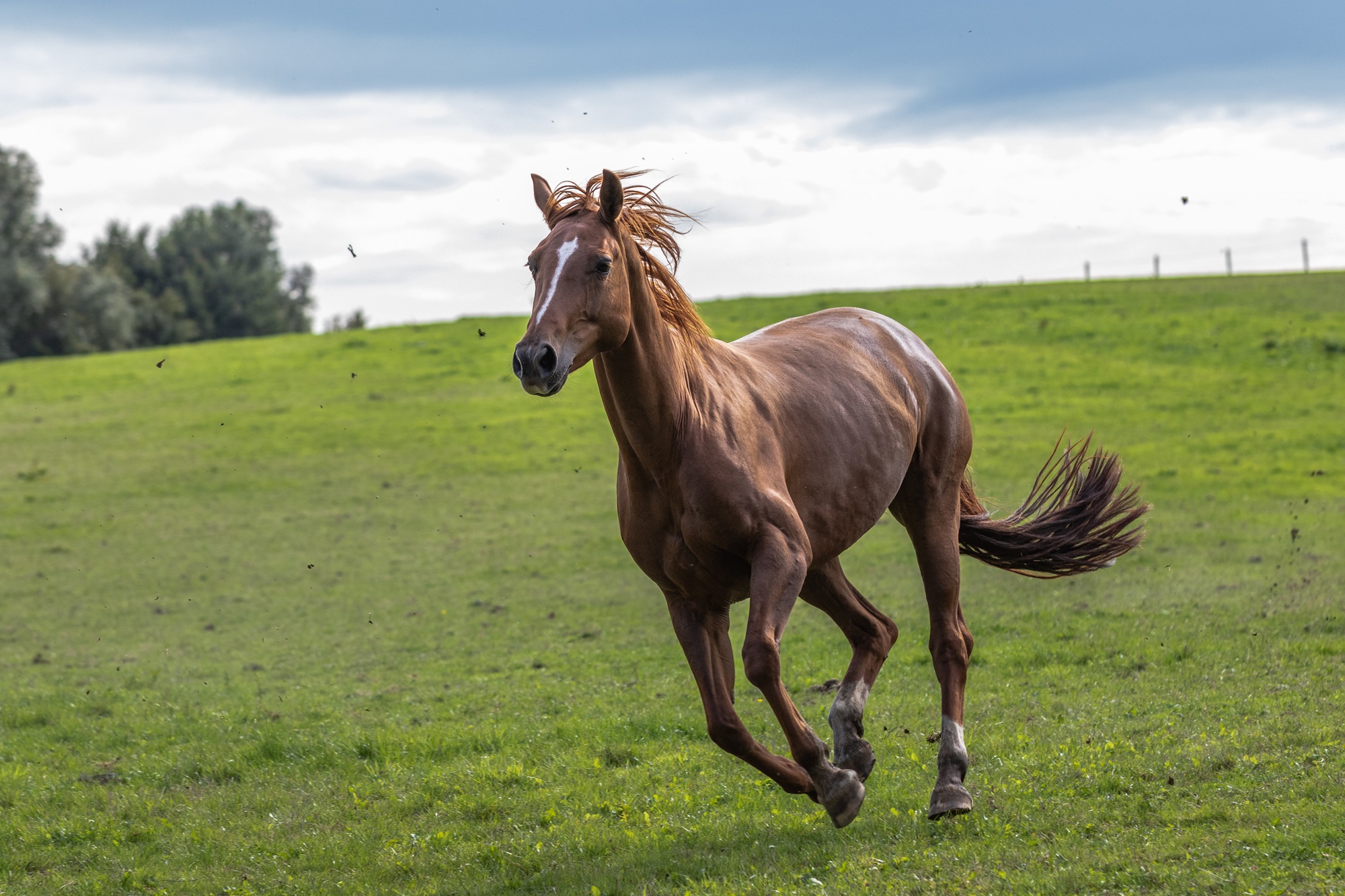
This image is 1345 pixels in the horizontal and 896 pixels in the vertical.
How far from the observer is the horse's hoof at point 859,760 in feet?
20.2

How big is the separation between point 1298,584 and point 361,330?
1311 inches

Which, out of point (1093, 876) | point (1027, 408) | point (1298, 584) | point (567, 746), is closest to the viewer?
point (1093, 876)

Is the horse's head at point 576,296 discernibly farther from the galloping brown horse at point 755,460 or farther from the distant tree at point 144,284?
the distant tree at point 144,284

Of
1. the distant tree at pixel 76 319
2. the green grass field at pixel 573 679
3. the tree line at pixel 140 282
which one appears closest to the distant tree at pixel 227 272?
the tree line at pixel 140 282

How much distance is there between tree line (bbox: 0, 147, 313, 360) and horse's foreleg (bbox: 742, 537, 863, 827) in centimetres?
4316

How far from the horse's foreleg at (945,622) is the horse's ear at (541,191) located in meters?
2.79

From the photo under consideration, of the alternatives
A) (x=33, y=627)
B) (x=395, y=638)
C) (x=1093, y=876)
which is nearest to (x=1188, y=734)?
(x=1093, y=876)

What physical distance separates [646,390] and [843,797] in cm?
207

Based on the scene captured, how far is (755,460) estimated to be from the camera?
18.6 ft

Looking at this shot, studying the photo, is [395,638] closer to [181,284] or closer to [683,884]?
[683,884]

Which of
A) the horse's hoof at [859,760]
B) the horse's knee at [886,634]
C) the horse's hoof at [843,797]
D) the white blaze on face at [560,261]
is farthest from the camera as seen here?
the horse's knee at [886,634]

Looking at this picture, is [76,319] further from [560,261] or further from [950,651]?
[560,261]

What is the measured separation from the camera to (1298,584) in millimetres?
12055

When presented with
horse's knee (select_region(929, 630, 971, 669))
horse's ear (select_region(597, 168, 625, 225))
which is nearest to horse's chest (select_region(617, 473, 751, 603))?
horse's ear (select_region(597, 168, 625, 225))
